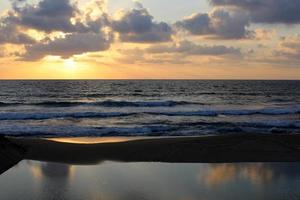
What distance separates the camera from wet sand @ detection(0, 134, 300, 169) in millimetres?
13383

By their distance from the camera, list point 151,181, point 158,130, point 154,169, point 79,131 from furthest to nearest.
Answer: point 158,130, point 79,131, point 154,169, point 151,181

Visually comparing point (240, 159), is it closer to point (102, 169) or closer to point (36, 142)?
point (102, 169)

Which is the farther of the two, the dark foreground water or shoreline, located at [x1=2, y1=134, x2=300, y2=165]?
shoreline, located at [x1=2, y1=134, x2=300, y2=165]

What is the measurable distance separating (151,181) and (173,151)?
14.9 ft

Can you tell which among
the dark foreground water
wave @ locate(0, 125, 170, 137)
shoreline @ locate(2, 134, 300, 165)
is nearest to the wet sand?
shoreline @ locate(2, 134, 300, 165)

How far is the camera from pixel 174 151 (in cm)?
1460

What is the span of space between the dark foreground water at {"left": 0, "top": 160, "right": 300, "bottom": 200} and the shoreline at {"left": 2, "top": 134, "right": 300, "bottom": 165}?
2.74 feet

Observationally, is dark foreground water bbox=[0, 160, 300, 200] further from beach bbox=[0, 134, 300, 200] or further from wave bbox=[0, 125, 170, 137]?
wave bbox=[0, 125, 170, 137]

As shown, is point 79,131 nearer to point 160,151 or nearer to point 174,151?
point 160,151

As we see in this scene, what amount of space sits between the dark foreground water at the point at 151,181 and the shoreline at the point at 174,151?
0.83 m

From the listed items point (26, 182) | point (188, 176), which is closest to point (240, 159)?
point (188, 176)

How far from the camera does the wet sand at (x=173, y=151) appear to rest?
1338 centimetres

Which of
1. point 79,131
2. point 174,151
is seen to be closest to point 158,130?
point 79,131

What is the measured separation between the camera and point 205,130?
76.5ft
